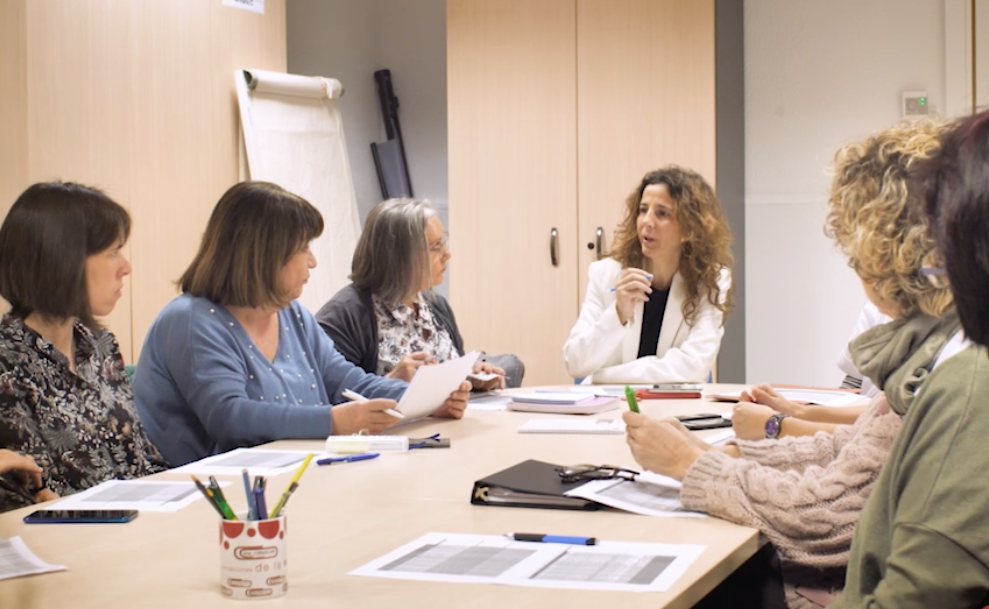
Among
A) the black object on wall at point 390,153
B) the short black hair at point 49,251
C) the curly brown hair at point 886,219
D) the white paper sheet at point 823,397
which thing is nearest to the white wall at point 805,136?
the white paper sheet at point 823,397

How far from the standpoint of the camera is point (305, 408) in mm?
2402

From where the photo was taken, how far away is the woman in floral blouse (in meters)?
2.17

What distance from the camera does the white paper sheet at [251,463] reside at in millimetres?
2002

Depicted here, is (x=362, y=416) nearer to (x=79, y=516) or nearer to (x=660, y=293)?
(x=79, y=516)

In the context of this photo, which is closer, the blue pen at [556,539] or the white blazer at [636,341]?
the blue pen at [556,539]

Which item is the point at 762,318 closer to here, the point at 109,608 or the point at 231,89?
the point at 231,89

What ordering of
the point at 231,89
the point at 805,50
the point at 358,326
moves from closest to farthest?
the point at 358,326, the point at 231,89, the point at 805,50

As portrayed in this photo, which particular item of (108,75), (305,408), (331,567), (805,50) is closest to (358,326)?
(305,408)

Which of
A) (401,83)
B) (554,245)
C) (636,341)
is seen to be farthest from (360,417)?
(401,83)

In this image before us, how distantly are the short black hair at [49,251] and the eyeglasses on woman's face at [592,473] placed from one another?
44.4 inches

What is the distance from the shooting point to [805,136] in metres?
4.81

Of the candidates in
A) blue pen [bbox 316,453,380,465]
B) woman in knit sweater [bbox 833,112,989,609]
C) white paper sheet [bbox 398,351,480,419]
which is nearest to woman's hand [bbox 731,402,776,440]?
white paper sheet [bbox 398,351,480,419]

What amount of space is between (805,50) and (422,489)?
3648 mm

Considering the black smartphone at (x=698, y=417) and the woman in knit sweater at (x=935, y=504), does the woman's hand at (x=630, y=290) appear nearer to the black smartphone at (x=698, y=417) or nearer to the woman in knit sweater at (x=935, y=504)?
the black smartphone at (x=698, y=417)
